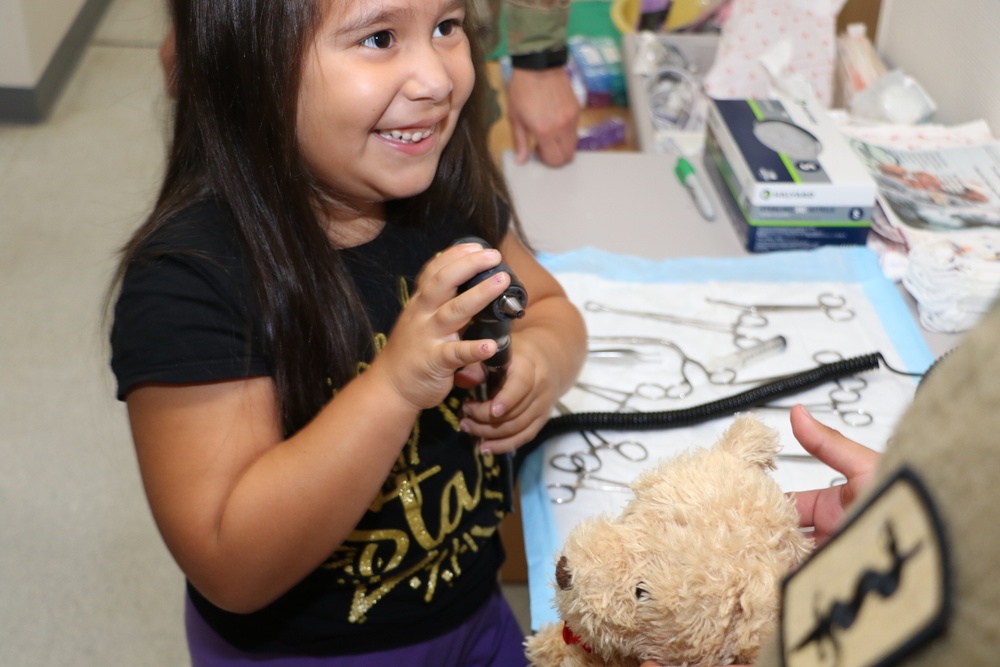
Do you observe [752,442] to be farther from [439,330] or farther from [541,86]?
[541,86]

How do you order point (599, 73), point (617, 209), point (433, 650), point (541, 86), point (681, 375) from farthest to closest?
point (599, 73), point (541, 86), point (617, 209), point (681, 375), point (433, 650)

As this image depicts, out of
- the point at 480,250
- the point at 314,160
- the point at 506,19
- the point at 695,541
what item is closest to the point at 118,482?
the point at 506,19

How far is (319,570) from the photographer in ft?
2.56

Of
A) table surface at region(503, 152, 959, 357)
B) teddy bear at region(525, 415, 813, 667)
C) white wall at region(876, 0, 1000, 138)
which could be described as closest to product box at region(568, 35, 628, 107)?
table surface at region(503, 152, 959, 357)

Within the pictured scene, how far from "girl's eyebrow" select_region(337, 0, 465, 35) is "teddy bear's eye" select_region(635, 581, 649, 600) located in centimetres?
42

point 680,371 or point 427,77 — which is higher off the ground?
point 427,77

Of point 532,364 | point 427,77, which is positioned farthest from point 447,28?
point 532,364

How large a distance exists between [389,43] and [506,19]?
29.8 inches

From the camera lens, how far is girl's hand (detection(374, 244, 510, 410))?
615 millimetres

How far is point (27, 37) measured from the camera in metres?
2.52

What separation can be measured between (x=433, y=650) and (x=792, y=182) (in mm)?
665

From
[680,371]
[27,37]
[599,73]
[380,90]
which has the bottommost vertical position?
[27,37]

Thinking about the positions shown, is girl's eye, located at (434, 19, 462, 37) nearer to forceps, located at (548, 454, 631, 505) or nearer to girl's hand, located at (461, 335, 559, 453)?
girl's hand, located at (461, 335, 559, 453)

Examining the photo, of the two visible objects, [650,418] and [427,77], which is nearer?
[427,77]
